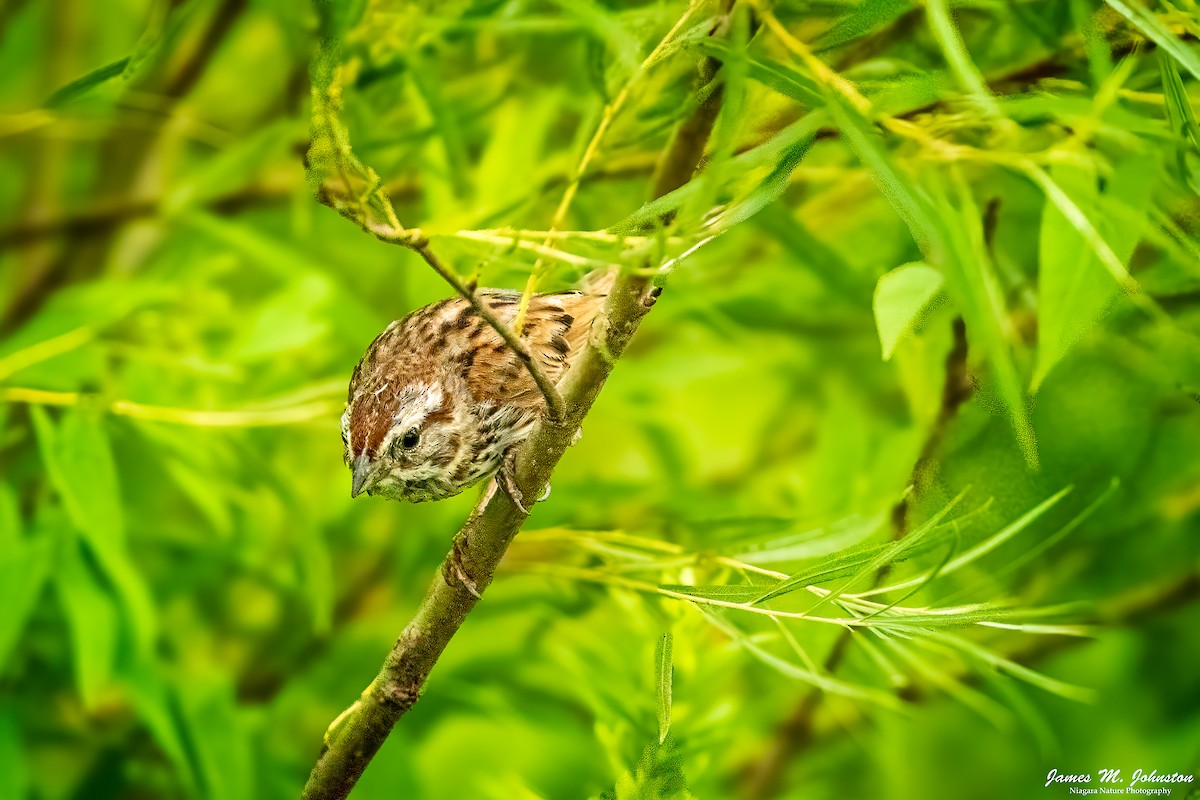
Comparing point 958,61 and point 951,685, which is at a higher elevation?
point 958,61

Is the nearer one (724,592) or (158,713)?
(724,592)

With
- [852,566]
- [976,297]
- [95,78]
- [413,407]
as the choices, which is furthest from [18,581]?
[976,297]

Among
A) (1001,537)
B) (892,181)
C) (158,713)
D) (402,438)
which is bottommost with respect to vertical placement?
(158,713)

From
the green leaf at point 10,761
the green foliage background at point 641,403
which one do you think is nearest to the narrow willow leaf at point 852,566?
the green foliage background at point 641,403

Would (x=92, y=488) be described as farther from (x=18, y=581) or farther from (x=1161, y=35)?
(x=1161, y=35)

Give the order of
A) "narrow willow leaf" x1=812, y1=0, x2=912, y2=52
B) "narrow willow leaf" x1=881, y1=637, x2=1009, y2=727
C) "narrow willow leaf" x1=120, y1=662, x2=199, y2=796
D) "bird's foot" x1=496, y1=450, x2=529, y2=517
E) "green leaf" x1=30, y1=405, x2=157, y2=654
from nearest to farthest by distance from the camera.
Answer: "narrow willow leaf" x1=812, y1=0, x2=912, y2=52 → "bird's foot" x1=496, y1=450, x2=529, y2=517 → "narrow willow leaf" x1=881, y1=637, x2=1009, y2=727 → "green leaf" x1=30, y1=405, x2=157, y2=654 → "narrow willow leaf" x1=120, y1=662, x2=199, y2=796

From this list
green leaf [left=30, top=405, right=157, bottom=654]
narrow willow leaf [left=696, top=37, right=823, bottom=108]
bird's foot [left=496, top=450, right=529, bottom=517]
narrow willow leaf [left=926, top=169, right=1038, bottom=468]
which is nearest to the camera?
narrow willow leaf [left=926, top=169, right=1038, bottom=468]

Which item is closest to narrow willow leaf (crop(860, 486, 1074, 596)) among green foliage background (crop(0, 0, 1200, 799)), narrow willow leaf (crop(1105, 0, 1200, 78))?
green foliage background (crop(0, 0, 1200, 799))

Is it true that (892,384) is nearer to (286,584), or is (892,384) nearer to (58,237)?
(286,584)

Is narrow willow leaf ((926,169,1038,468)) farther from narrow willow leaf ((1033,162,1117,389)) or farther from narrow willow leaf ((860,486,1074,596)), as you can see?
narrow willow leaf ((860,486,1074,596))
